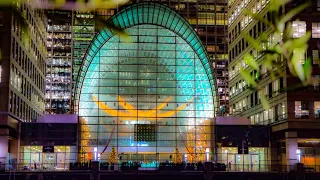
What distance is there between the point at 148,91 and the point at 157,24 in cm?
1122

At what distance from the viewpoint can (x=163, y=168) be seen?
66.2m

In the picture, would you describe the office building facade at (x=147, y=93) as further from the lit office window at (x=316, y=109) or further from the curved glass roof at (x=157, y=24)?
the lit office window at (x=316, y=109)

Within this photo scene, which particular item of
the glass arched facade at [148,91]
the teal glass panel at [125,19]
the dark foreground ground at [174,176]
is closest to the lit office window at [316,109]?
the dark foreground ground at [174,176]

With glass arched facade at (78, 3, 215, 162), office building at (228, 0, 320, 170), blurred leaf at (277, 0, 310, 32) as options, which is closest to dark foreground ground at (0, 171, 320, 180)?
office building at (228, 0, 320, 170)

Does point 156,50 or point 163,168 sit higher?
point 156,50

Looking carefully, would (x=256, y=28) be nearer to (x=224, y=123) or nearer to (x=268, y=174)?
(x=224, y=123)

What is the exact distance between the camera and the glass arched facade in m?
83.5

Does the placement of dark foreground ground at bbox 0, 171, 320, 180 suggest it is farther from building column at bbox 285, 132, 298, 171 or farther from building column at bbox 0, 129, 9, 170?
building column at bbox 0, 129, 9, 170

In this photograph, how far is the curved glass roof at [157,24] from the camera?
86938 mm

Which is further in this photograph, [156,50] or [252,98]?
[252,98]

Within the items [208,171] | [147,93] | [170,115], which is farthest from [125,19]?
[208,171]

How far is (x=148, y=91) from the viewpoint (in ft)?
283

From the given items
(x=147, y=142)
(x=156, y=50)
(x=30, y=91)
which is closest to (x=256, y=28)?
(x=156, y=50)

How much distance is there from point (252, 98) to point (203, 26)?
352 ft
